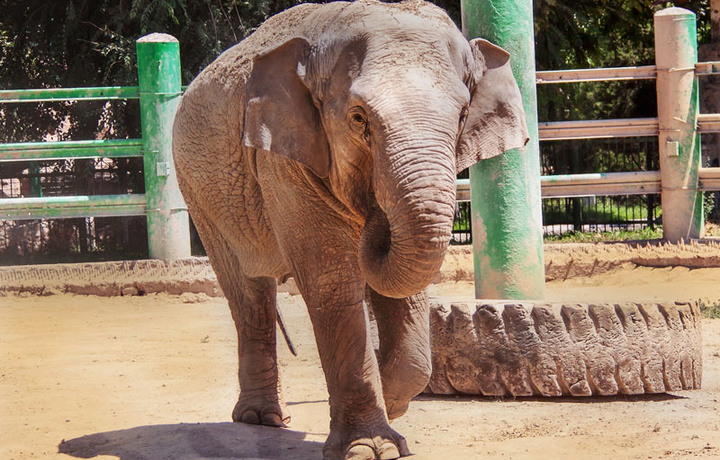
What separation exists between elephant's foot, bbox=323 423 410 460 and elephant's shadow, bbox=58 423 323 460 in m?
0.18

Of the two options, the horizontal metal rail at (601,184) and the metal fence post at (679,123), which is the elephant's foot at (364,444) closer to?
the horizontal metal rail at (601,184)

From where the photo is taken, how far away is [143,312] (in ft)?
30.5

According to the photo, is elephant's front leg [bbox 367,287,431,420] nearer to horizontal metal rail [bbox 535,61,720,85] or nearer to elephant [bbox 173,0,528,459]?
elephant [bbox 173,0,528,459]

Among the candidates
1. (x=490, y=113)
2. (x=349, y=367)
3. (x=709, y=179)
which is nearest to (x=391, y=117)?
(x=490, y=113)

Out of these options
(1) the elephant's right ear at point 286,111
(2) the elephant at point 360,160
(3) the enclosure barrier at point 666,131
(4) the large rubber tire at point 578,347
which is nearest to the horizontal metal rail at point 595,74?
(3) the enclosure barrier at point 666,131

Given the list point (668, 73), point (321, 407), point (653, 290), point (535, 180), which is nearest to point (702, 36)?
point (668, 73)

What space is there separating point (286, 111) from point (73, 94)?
640 centimetres

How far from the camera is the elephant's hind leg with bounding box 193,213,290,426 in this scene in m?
5.42

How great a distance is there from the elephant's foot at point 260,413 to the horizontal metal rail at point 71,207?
477 centimetres

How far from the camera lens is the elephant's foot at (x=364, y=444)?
4250 millimetres

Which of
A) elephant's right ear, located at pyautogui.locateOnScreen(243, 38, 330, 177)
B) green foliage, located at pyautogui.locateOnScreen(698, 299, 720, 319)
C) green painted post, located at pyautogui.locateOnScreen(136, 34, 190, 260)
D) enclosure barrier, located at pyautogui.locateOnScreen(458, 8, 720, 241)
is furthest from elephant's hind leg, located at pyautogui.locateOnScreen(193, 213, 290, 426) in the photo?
enclosure barrier, located at pyautogui.locateOnScreen(458, 8, 720, 241)

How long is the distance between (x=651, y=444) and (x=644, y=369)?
3.31ft

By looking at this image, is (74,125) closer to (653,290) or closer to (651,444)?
(653,290)

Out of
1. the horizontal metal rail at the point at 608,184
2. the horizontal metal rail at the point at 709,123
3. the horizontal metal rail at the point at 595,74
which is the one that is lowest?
the horizontal metal rail at the point at 608,184
